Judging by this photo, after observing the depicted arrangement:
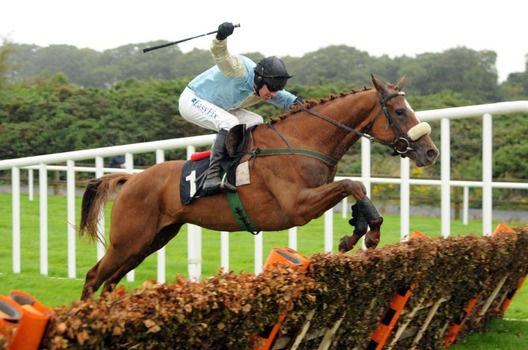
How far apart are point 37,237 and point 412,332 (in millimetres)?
6592

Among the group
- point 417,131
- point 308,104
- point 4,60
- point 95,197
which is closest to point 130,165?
point 95,197

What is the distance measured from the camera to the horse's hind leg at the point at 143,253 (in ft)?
17.5

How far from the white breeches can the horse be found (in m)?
0.21

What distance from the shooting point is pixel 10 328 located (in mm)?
2059

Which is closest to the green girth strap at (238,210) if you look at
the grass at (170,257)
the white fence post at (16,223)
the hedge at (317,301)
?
the grass at (170,257)

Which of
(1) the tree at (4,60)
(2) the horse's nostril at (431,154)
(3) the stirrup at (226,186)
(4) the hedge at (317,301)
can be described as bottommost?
(4) the hedge at (317,301)

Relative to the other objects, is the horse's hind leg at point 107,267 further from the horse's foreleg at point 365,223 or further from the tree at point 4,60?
the tree at point 4,60

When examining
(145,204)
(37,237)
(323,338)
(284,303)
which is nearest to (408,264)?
(323,338)

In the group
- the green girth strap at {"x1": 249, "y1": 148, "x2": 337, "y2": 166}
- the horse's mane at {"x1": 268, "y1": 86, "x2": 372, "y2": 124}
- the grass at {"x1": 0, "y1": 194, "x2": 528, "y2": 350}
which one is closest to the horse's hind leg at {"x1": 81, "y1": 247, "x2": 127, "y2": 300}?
the grass at {"x1": 0, "y1": 194, "x2": 528, "y2": 350}

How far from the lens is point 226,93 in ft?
17.1

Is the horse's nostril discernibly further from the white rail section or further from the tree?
the tree

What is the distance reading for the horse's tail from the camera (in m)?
5.66

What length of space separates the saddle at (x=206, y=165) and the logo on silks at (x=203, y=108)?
26 cm

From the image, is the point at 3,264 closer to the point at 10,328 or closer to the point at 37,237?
the point at 37,237
